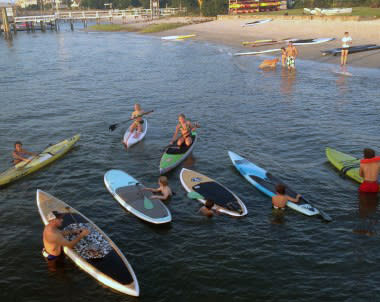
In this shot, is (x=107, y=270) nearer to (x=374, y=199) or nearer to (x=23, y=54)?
(x=374, y=199)

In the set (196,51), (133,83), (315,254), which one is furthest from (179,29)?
(315,254)

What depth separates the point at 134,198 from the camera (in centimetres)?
1288

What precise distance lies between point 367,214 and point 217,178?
555 cm

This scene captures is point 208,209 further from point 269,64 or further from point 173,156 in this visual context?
point 269,64

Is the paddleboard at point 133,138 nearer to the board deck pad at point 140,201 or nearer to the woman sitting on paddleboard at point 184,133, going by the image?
the woman sitting on paddleboard at point 184,133

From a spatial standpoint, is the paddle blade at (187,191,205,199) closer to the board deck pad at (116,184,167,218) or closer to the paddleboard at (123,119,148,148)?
the board deck pad at (116,184,167,218)

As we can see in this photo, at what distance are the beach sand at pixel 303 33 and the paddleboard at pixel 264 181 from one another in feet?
74.5

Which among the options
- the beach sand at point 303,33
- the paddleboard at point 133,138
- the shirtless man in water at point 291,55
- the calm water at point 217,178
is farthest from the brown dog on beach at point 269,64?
the paddleboard at point 133,138

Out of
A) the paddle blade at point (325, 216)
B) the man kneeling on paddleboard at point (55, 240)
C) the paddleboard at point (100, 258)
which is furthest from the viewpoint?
the paddle blade at point (325, 216)

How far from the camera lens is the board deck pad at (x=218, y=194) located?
40.4 feet

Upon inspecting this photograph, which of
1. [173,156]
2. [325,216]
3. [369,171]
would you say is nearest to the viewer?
[325,216]

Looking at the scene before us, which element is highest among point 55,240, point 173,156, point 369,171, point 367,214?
point 369,171

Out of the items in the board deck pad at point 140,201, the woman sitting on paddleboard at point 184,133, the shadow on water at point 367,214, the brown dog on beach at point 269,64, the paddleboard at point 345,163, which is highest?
the brown dog on beach at point 269,64

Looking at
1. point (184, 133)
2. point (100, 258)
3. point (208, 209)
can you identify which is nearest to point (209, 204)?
point (208, 209)
